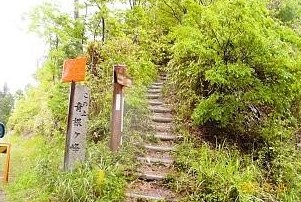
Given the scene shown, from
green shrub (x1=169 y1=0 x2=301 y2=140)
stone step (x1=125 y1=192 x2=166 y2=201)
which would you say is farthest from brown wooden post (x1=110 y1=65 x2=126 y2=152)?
green shrub (x1=169 y1=0 x2=301 y2=140)

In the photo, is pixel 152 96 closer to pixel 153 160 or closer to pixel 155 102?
pixel 155 102

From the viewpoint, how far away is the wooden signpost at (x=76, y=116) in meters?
6.62

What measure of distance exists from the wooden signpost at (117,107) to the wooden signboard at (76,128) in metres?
0.51

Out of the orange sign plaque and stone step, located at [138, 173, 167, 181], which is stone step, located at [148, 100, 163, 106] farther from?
stone step, located at [138, 173, 167, 181]

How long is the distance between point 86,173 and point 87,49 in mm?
5367

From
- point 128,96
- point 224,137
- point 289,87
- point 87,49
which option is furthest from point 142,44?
point 289,87

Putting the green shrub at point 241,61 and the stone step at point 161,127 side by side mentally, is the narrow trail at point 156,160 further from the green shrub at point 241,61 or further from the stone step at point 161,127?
the green shrub at point 241,61

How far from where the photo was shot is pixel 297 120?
352 inches

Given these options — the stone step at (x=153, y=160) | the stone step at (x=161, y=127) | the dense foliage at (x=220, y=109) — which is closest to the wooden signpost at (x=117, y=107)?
the dense foliage at (x=220, y=109)

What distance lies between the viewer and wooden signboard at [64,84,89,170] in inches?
259

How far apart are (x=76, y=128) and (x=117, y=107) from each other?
2.71 feet

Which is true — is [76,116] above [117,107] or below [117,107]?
below

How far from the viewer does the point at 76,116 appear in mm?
6809

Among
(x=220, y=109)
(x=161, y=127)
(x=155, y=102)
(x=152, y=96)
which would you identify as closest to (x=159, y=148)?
(x=161, y=127)
